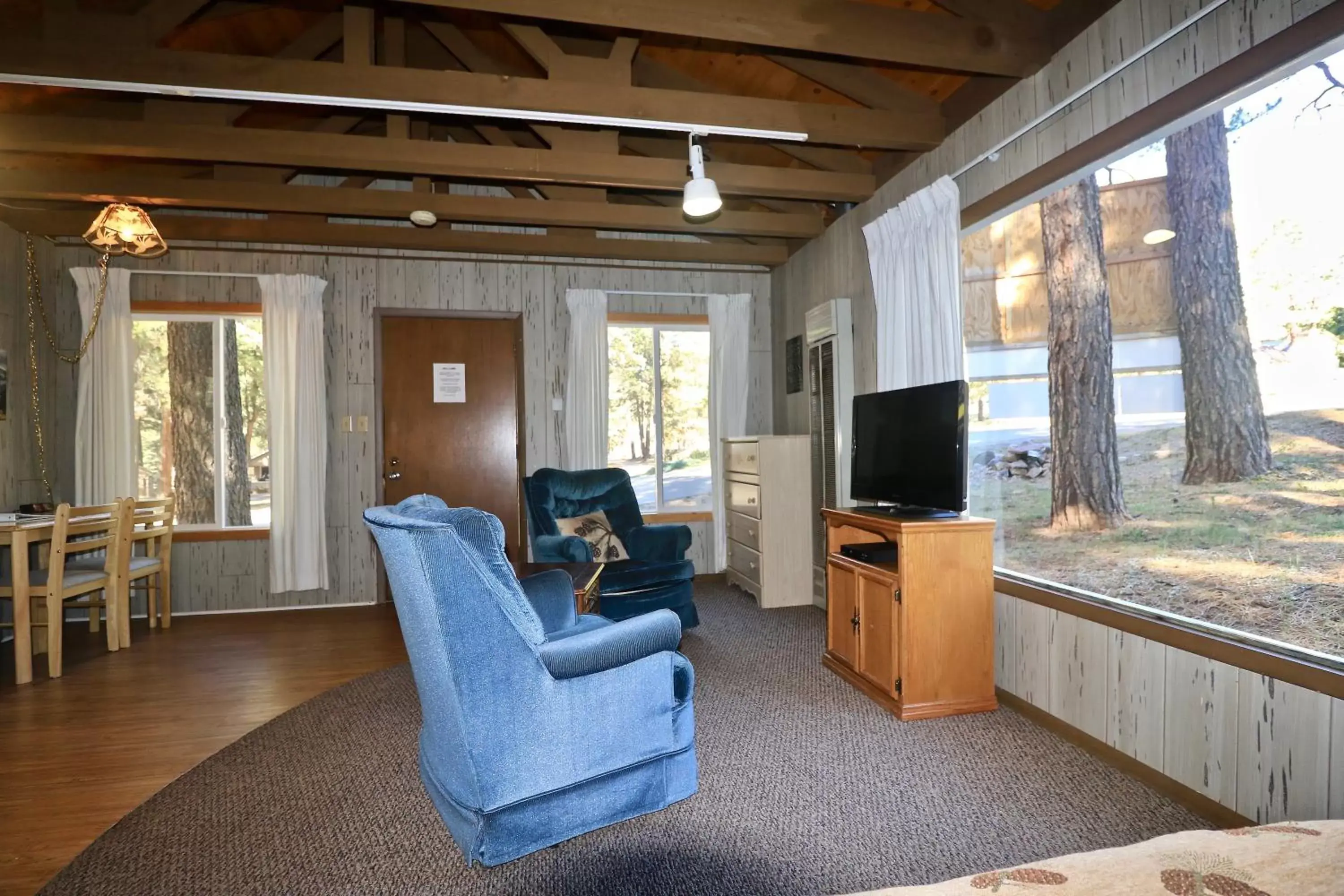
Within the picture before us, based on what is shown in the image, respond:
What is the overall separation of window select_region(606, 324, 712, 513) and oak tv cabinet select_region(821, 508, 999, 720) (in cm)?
293

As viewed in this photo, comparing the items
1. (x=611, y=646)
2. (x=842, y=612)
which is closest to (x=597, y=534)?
(x=842, y=612)

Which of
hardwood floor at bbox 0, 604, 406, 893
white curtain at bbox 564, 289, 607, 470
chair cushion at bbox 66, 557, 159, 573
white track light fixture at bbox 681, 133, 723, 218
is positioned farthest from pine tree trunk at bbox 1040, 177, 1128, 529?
chair cushion at bbox 66, 557, 159, 573

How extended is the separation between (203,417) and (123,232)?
166 cm

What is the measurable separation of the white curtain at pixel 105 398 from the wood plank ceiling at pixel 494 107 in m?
0.45

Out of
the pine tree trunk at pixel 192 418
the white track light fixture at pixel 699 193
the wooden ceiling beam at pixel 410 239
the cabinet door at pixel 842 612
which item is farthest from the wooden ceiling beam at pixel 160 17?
the cabinet door at pixel 842 612

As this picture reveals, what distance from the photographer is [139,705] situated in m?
3.12

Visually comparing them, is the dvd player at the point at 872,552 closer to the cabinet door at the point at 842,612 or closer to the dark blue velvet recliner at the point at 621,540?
the cabinet door at the point at 842,612

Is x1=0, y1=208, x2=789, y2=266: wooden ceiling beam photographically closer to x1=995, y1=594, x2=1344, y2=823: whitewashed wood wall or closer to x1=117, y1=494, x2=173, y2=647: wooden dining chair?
x1=117, y1=494, x2=173, y2=647: wooden dining chair

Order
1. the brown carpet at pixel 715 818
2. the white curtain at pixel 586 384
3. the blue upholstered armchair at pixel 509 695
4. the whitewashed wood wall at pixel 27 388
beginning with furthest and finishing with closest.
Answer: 1. the white curtain at pixel 586 384
2. the whitewashed wood wall at pixel 27 388
3. the brown carpet at pixel 715 818
4. the blue upholstered armchair at pixel 509 695

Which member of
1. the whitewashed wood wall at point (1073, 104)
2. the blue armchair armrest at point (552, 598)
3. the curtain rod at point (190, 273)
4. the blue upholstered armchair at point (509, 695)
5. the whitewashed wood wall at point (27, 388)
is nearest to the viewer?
the blue upholstered armchair at point (509, 695)

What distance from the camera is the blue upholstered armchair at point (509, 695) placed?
1691 mm

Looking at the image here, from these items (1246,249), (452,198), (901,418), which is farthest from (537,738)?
(452,198)

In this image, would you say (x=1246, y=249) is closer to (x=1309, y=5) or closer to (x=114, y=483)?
(x=1309, y=5)

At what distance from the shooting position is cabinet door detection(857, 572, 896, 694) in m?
2.83
